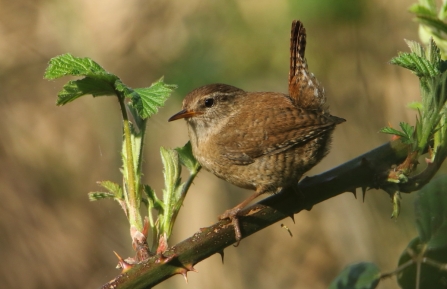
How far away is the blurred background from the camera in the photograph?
4020mm

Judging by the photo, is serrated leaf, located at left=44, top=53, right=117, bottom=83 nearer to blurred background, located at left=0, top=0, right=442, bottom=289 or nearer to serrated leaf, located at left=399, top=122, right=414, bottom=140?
serrated leaf, located at left=399, top=122, right=414, bottom=140

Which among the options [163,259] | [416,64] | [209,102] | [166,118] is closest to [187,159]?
[163,259]

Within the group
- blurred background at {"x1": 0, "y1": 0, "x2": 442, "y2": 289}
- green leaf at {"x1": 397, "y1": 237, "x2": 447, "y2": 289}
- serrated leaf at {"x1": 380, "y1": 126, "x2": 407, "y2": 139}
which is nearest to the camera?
green leaf at {"x1": 397, "y1": 237, "x2": 447, "y2": 289}

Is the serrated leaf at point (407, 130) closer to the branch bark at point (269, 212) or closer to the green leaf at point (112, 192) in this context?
the branch bark at point (269, 212)

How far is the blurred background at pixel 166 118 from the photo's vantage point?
13.2ft

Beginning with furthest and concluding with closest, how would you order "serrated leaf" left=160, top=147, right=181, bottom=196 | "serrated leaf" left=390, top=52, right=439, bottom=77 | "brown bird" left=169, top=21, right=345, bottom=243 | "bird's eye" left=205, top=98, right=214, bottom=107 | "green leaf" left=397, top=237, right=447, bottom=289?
1. "bird's eye" left=205, top=98, right=214, bottom=107
2. "brown bird" left=169, top=21, right=345, bottom=243
3. "serrated leaf" left=160, top=147, right=181, bottom=196
4. "serrated leaf" left=390, top=52, right=439, bottom=77
5. "green leaf" left=397, top=237, right=447, bottom=289

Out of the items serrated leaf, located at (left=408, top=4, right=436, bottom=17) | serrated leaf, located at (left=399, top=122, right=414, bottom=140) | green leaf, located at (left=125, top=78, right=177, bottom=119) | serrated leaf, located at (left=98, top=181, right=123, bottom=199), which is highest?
green leaf, located at (left=125, top=78, right=177, bottom=119)

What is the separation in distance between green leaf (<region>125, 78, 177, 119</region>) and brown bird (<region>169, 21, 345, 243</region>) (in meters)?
0.84

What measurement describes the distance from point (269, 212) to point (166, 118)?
2945mm

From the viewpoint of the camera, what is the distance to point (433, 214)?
1.33 meters

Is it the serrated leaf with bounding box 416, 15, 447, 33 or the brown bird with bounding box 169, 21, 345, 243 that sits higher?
the brown bird with bounding box 169, 21, 345, 243

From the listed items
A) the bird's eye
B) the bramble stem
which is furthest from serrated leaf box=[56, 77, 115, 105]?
the bird's eye

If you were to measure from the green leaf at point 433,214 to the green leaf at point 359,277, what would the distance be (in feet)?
0.42

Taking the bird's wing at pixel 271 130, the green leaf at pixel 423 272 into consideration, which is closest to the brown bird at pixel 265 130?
the bird's wing at pixel 271 130
